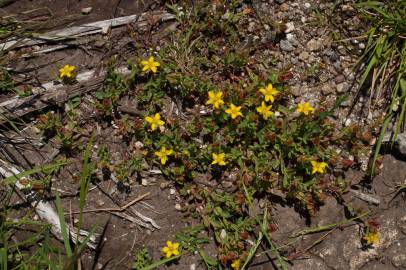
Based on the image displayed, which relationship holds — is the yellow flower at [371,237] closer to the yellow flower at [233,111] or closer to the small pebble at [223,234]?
the small pebble at [223,234]

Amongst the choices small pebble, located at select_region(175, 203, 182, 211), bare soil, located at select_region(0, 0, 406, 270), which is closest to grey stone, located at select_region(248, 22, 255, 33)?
bare soil, located at select_region(0, 0, 406, 270)

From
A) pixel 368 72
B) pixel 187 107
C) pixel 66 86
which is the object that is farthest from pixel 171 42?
pixel 368 72

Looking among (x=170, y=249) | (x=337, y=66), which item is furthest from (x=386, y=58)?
(x=170, y=249)

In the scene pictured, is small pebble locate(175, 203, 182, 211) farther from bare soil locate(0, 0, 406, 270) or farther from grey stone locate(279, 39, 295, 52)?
grey stone locate(279, 39, 295, 52)

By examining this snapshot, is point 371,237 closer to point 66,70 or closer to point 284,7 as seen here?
point 284,7

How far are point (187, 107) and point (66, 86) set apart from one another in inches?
59.0

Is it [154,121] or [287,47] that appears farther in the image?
[287,47]

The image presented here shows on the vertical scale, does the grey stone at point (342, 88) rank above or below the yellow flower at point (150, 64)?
below

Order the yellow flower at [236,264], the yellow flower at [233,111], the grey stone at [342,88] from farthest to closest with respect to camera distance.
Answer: the grey stone at [342,88]
the yellow flower at [233,111]
the yellow flower at [236,264]

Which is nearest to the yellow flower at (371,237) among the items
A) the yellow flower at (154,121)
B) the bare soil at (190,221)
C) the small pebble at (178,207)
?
the bare soil at (190,221)

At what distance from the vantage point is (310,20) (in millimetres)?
5230

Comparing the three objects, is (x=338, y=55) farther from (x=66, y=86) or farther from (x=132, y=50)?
(x=66, y=86)

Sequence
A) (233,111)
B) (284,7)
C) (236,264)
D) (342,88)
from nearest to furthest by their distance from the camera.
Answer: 1. (236,264)
2. (233,111)
3. (342,88)
4. (284,7)

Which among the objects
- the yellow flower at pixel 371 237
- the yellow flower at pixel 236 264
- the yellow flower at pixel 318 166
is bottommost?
the yellow flower at pixel 236 264
